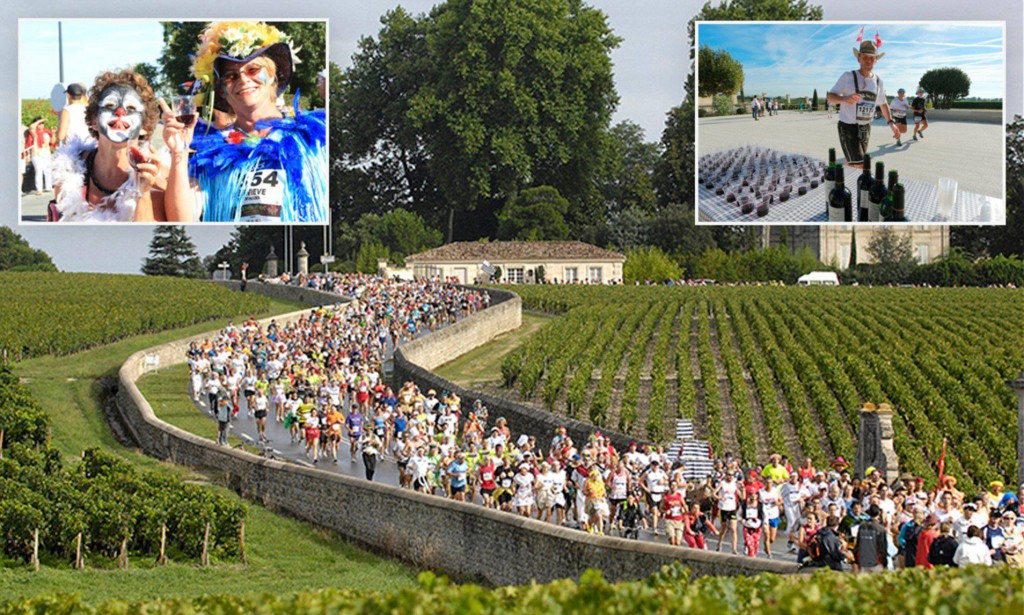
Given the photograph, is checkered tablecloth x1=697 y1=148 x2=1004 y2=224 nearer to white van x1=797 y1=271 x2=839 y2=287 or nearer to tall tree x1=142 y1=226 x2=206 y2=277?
white van x1=797 y1=271 x2=839 y2=287

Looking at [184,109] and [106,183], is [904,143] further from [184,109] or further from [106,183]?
[106,183]

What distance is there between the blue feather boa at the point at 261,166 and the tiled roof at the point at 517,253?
874 inches

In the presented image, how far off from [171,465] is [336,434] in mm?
3305

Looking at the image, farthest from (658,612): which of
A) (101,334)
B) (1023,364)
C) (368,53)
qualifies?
(368,53)

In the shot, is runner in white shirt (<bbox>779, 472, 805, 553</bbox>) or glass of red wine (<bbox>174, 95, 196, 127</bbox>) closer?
runner in white shirt (<bbox>779, 472, 805, 553</bbox>)

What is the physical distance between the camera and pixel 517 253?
98.7 metres

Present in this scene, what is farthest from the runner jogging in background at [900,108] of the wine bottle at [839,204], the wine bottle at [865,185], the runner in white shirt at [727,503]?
the runner in white shirt at [727,503]

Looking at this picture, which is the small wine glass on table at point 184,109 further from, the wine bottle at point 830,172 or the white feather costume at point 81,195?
the wine bottle at point 830,172

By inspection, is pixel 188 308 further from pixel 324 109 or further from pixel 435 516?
pixel 435 516

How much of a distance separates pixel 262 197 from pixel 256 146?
6.80 feet

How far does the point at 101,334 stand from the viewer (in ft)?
178

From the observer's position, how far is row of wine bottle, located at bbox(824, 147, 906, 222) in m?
68.8

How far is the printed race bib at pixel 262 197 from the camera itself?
75062 mm

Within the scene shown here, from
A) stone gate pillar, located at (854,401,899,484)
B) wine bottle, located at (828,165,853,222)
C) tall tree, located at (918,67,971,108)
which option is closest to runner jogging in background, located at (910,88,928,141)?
tall tree, located at (918,67,971,108)
